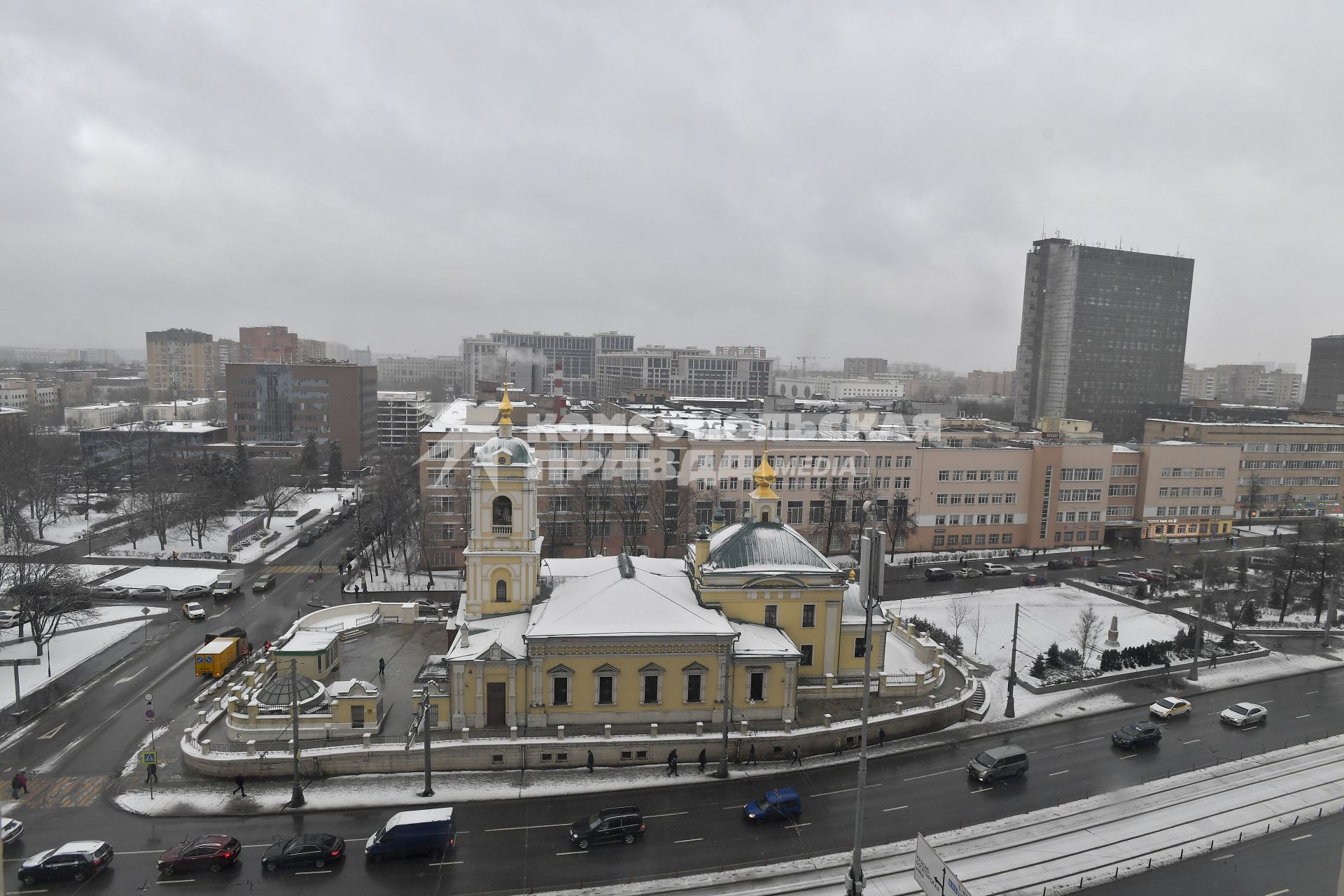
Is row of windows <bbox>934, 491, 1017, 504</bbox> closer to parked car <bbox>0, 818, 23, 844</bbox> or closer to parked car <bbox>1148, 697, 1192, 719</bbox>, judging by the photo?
parked car <bbox>1148, 697, 1192, 719</bbox>

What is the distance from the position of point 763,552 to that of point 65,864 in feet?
83.4

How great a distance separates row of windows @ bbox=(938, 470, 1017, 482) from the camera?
216 ft

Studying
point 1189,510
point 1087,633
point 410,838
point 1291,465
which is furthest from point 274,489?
point 1291,465

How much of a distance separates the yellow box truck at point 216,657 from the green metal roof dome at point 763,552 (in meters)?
23.3

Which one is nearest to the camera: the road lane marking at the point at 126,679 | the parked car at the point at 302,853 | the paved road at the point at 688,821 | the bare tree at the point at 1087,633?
the parked car at the point at 302,853

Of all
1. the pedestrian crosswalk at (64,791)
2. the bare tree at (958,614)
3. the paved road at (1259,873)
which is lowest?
the pedestrian crosswalk at (64,791)

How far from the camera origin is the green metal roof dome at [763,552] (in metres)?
34.3

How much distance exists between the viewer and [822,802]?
27.0 m

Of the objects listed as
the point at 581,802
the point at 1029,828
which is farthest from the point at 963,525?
the point at 581,802

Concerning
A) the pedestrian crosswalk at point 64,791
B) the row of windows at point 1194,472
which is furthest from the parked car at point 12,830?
the row of windows at point 1194,472

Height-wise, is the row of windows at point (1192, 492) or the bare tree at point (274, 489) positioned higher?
the row of windows at point (1192, 492)

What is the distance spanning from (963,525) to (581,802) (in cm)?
4884

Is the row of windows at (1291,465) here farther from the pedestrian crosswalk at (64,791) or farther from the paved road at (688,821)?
the pedestrian crosswalk at (64,791)

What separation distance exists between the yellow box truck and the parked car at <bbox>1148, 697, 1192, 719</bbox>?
42.2m
